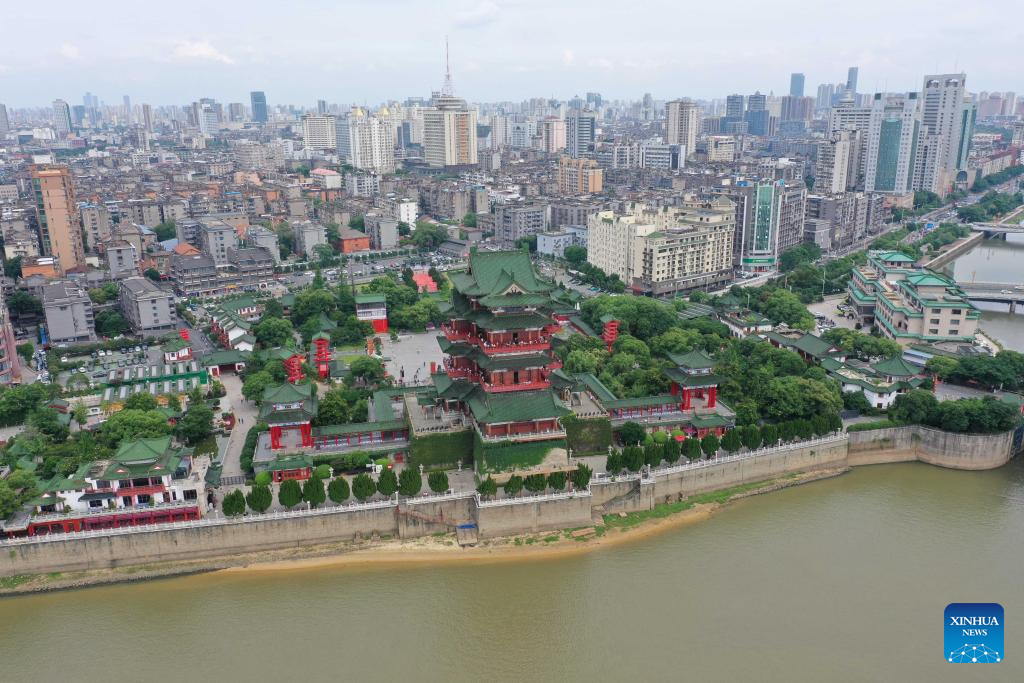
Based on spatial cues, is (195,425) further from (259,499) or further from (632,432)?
(632,432)

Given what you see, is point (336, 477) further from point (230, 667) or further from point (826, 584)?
point (826, 584)

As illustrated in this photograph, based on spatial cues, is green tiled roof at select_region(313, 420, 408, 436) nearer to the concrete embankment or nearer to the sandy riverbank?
the concrete embankment

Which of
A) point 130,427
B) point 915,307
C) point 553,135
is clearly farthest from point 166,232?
point 553,135

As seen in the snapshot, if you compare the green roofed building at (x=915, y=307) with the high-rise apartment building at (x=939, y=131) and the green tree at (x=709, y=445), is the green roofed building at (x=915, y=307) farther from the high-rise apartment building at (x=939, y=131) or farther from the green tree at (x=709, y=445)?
the high-rise apartment building at (x=939, y=131)

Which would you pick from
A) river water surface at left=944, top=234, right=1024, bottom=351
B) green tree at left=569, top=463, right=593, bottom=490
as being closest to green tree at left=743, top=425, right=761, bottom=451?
green tree at left=569, top=463, right=593, bottom=490

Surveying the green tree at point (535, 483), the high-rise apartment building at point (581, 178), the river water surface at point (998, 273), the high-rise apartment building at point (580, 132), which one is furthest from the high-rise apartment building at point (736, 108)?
the green tree at point (535, 483)

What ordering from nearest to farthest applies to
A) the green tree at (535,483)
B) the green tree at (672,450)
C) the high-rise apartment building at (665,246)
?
the green tree at (535,483) → the green tree at (672,450) → the high-rise apartment building at (665,246)
